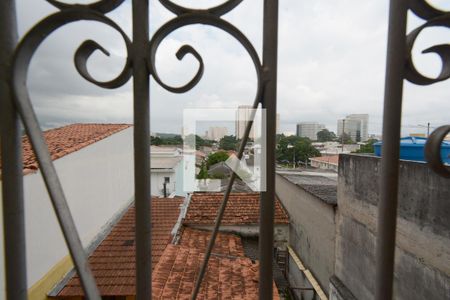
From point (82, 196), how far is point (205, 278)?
10.1 ft

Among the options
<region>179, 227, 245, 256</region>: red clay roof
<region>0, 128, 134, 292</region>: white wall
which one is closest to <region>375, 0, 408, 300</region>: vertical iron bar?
<region>0, 128, 134, 292</region>: white wall

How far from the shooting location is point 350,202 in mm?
4285

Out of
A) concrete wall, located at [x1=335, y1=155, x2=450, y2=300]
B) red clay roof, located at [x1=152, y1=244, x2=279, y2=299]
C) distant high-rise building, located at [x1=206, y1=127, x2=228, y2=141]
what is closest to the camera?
distant high-rise building, located at [x1=206, y1=127, x2=228, y2=141]

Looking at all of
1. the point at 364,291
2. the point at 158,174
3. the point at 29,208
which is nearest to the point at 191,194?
the point at 158,174

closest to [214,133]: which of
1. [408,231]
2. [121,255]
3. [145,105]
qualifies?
[145,105]

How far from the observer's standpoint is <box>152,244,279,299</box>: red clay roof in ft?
11.8

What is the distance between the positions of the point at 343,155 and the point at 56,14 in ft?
15.2

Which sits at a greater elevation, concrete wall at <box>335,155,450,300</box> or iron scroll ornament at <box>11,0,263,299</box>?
iron scroll ornament at <box>11,0,263,299</box>

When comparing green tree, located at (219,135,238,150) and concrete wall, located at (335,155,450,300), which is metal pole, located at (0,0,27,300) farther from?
concrete wall, located at (335,155,450,300)

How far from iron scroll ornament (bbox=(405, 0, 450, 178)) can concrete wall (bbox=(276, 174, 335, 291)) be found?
194 inches

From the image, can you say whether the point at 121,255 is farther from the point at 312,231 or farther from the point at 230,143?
the point at 230,143

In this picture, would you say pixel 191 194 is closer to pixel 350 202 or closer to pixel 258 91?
pixel 350 202

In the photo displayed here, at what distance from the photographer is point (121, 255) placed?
16.7 ft

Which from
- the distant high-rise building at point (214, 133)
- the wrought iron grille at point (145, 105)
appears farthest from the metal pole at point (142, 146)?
the distant high-rise building at point (214, 133)
